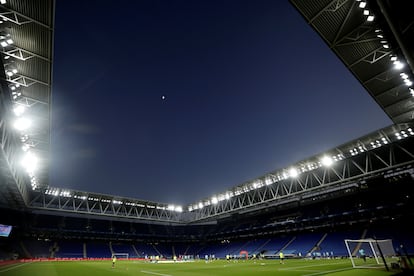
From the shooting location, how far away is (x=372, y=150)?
30.4 m

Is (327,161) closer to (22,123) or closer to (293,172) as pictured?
(293,172)

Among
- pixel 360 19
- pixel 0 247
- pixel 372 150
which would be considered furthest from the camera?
pixel 0 247

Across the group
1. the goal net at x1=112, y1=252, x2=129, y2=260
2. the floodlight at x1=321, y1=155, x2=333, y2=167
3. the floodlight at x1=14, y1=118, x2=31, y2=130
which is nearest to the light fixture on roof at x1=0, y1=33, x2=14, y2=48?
the floodlight at x1=14, y1=118, x2=31, y2=130

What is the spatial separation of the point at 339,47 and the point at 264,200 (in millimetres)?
32857

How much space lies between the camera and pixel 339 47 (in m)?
15.1

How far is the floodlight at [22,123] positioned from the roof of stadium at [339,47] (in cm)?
85

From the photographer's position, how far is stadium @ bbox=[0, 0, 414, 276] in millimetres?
Result: 14133

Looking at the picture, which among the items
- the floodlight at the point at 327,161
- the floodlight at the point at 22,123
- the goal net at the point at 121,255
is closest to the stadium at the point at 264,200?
the floodlight at the point at 22,123

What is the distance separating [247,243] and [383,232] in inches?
1161

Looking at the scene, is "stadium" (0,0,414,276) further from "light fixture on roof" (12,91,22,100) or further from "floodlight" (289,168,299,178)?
"floodlight" (289,168,299,178)

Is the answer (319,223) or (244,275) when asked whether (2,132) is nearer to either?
(244,275)

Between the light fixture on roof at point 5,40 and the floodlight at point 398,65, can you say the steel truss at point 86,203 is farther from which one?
the floodlight at point 398,65

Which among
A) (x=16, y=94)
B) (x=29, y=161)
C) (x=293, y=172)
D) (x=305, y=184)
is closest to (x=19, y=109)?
(x=16, y=94)

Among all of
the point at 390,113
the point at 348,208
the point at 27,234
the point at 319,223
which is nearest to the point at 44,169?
the point at 27,234
